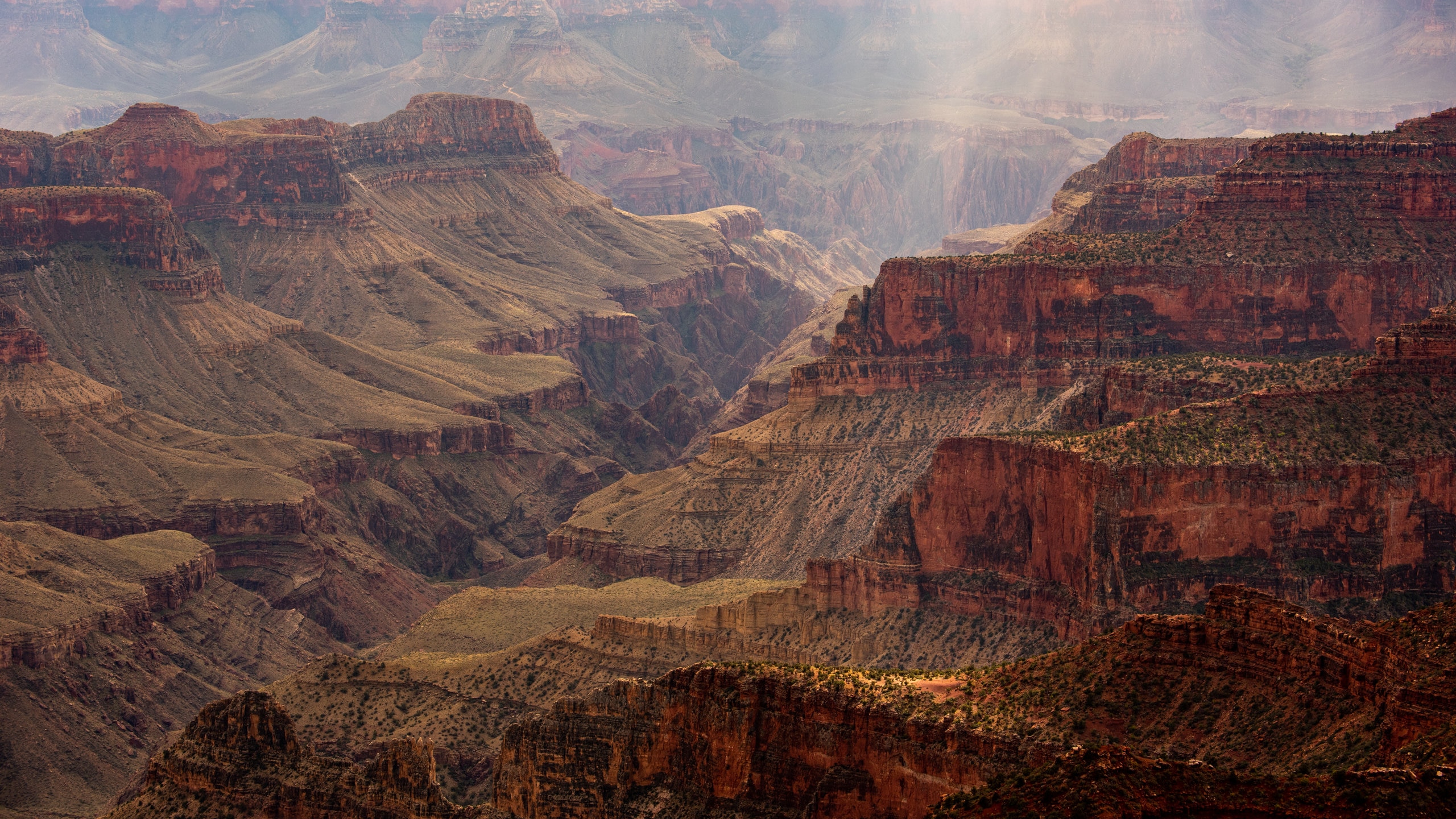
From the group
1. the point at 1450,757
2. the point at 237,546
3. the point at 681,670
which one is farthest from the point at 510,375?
the point at 1450,757

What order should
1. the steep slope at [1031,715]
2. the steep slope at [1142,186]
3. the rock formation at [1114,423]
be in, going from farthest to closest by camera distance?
the steep slope at [1142,186], the rock formation at [1114,423], the steep slope at [1031,715]

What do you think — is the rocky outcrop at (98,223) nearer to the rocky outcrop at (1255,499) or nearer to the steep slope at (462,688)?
the steep slope at (462,688)

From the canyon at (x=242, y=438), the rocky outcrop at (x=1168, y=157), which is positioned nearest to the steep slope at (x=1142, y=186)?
the rocky outcrop at (x=1168, y=157)

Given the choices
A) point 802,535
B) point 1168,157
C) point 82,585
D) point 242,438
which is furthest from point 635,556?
point 1168,157

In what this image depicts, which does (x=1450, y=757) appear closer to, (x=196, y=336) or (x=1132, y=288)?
(x=1132, y=288)

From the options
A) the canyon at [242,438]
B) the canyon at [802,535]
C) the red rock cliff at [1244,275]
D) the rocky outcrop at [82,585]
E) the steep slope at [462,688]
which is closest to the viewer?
the canyon at [802,535]

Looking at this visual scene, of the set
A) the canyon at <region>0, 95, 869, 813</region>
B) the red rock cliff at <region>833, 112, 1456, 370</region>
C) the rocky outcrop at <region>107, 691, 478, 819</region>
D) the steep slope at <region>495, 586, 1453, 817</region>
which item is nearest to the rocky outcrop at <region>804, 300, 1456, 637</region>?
the steep slope at <region>495, 586, 1453, 817</region>

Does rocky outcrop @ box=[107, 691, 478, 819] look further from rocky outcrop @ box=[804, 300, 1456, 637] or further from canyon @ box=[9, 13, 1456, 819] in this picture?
rocky outcrop @ box=[804, 300, 1456, 637]
